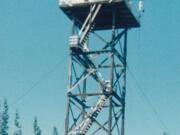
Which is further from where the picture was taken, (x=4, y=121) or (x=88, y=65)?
(x=4, y=121)

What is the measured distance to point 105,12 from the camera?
43688mm

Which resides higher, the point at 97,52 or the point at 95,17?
the point at 95,17

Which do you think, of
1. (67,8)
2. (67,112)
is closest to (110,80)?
(67,112)

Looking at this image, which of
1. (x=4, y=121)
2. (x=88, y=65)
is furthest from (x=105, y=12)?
(x=4, y=121)

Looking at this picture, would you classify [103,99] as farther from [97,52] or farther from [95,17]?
[95,17]

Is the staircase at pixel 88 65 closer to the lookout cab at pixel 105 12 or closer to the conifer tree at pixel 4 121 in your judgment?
the lookout cab at pixel 105 12

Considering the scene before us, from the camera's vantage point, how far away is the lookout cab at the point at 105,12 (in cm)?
4269

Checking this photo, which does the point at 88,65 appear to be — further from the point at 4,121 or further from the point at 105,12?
the point at 4,121

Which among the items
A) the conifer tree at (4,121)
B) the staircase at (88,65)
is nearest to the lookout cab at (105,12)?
the staircase at (88,65)

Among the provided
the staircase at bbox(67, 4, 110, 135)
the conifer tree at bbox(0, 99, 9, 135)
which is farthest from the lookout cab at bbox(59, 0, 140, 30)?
Result: the conifer tree at bbox(0, 99, 9, 135)

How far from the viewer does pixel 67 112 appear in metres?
41.4

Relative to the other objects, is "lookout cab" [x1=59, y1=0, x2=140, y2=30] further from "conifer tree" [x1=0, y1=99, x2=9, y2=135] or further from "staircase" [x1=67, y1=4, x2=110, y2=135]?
"conifer tree" [x1=0, y1=99, x2=9, y2=135]

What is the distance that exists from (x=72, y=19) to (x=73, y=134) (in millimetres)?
10086

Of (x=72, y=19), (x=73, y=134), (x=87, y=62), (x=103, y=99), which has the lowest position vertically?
(x=73, y=134)
